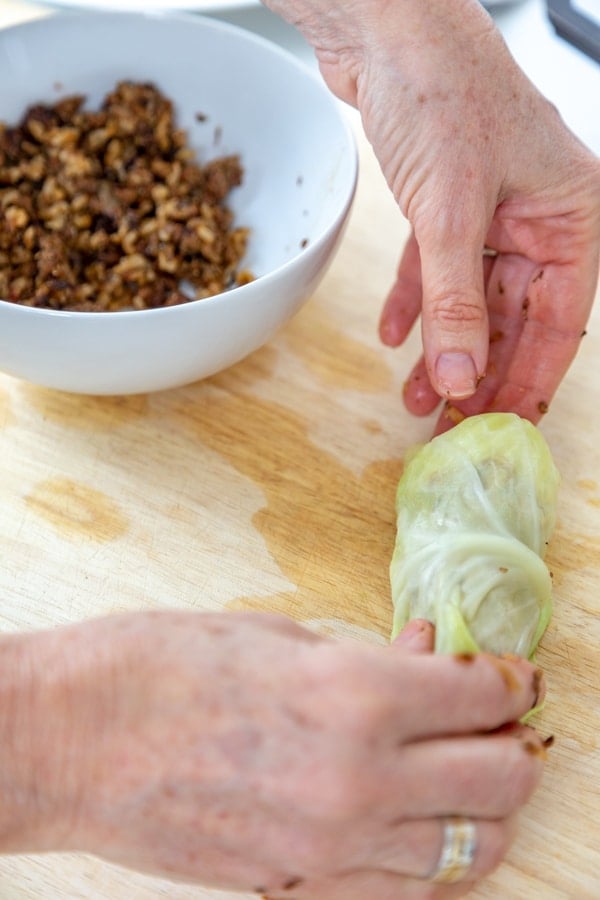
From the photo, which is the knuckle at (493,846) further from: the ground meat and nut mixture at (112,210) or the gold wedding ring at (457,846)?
the ground meat and nut mixture at (112,210)

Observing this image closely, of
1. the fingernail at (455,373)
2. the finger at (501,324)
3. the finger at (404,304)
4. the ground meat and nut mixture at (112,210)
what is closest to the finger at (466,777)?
the fingernail at (455,373)

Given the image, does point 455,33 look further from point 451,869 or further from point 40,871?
point 40,871

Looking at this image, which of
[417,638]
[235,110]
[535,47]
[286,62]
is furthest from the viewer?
[535,47]

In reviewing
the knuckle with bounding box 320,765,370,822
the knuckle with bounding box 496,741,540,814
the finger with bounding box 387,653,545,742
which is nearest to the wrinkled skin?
the finger with bounding box 387,653,545,742

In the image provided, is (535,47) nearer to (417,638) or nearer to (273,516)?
(273,516)

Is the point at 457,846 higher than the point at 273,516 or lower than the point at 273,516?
higher

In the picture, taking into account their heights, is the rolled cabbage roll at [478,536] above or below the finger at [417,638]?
above

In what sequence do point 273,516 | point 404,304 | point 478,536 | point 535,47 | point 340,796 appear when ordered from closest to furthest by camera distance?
point 340,796, point 478,536, point 273,516, point 404,304, point 535,47

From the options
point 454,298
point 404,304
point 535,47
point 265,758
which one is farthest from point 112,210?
point 535,47
